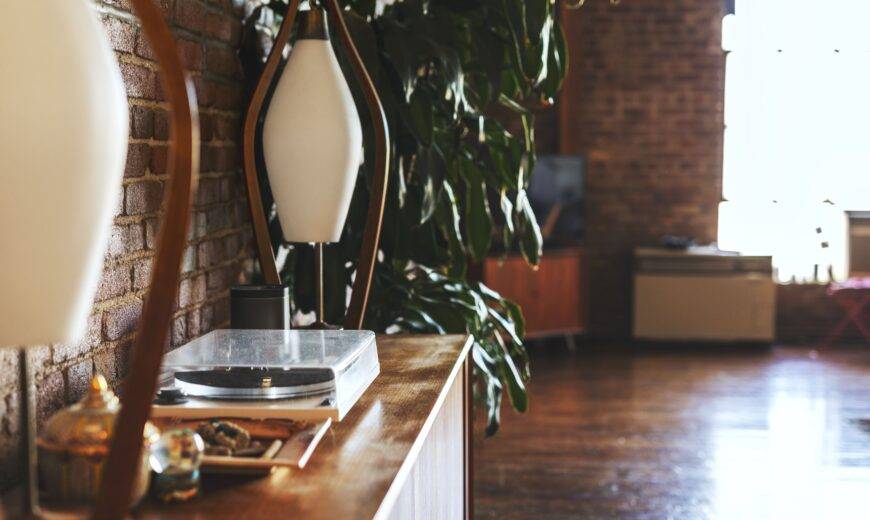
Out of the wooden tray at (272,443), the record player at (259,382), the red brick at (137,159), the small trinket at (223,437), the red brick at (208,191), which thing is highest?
the red brick at (137,159)

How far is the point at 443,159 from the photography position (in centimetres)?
243

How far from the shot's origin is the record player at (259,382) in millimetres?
1247

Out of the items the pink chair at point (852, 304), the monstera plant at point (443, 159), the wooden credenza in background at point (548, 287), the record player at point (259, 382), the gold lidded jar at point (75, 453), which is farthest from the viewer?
the pink chair at point (852, 304)

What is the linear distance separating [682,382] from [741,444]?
57.3 inches

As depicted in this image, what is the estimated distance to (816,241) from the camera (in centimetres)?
761

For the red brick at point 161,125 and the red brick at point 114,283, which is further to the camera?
the red brick at point 161,125

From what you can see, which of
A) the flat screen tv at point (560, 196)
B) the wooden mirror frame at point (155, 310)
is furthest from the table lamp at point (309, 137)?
the flat screen tv at point (560, 196)

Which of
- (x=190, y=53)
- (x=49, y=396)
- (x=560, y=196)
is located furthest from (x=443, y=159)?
(x=560, y=196)

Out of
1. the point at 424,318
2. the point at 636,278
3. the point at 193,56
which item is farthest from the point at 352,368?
the point at 636,278

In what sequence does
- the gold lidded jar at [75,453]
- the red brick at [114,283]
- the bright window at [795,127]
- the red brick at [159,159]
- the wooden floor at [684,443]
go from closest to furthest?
the gold lidded jar at [75,453], the red brick at [114,283], the red brick at [159,159], the wooden floor at [684,443], the bright window at [795,127]

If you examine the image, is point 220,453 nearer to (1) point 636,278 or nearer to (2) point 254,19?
(2) point 254,19

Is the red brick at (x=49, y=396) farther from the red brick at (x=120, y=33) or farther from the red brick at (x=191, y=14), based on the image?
the red brick at (x=191, y=14)

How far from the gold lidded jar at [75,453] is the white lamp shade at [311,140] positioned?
102 centimetres

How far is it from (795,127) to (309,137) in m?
6.50
